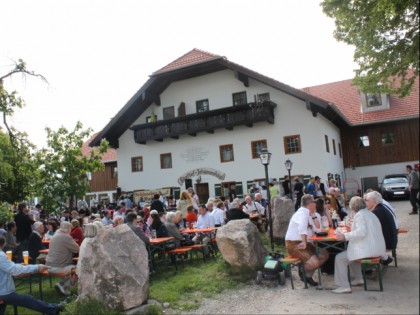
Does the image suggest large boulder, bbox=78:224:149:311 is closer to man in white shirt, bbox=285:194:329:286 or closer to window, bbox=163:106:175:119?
man in white shirt, bbox=285:194:329:286

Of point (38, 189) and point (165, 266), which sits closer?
point (165, 266)

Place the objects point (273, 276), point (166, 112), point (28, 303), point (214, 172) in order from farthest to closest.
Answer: point (166, 112) < point (214, 172) < point (273, 276) < point (28, 303)

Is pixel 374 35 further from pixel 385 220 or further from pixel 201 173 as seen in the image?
pixel 201 173

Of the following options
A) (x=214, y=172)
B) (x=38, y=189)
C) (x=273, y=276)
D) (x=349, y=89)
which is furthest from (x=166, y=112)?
(x=273, y=276)

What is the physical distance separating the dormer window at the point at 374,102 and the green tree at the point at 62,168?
60.3 ft

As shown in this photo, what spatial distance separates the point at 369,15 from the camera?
39.7 feet

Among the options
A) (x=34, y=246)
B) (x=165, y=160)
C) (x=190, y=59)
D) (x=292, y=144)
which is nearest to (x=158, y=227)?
(x=34, y=246)

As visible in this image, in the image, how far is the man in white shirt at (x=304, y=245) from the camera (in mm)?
6453

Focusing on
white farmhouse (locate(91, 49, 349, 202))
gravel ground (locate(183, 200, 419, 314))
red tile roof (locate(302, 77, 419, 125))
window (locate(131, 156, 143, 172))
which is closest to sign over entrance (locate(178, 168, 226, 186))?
white farmhouse (locate(91, 49, 349, 202))

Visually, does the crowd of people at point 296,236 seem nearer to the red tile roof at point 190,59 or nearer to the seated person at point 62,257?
the seated person at point 62,257

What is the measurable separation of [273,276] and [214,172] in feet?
52.4

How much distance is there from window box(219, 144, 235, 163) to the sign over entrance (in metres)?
0.80

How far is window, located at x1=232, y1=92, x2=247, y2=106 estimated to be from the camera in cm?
2262

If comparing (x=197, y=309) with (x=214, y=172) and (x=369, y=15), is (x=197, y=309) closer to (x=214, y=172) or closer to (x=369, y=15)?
(x=369, y=15)
